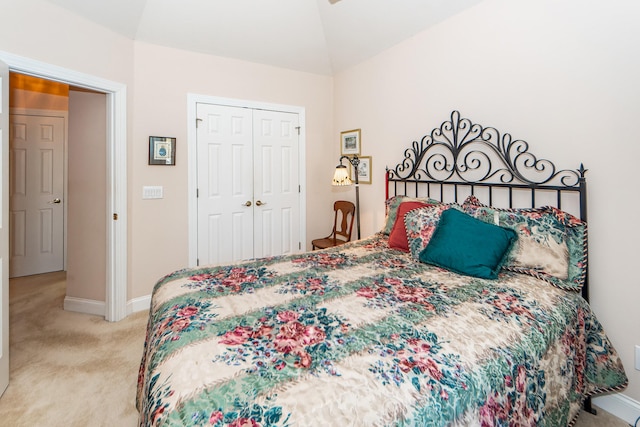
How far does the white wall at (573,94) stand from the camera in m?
1.79

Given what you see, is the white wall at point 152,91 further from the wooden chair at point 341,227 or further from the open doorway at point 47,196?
the wooden chair at point 341,227

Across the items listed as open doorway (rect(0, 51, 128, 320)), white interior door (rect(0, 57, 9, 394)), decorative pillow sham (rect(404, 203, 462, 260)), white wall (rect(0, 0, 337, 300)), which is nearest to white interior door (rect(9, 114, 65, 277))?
open doorway (rect(0, 51, 128, 320))

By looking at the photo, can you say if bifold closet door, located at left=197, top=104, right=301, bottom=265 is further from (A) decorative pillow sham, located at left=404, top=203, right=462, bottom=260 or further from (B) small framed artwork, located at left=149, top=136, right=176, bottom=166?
(A) decorative pillow sham, located at left=404, top=203, right=462, bottom=260

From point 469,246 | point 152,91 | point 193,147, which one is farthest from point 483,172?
point 152,91

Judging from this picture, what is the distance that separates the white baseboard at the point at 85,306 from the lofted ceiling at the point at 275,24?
2448 millimetres

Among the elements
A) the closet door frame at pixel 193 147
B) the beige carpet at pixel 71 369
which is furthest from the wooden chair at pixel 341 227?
the beige carpet at pixel 71 369

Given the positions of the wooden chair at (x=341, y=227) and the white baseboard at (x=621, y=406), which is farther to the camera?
the wooden chair at (x=341, y=227)

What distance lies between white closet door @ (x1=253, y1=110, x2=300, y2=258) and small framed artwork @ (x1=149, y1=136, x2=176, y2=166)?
2.80 ft

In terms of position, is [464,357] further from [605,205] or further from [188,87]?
[188,87]

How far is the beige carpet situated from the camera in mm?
1856

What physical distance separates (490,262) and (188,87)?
3.06 m

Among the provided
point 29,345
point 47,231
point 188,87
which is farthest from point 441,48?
point 47,231

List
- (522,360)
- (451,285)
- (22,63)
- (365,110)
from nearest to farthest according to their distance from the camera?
(522,360), (451,285), (22,63), (365,110)

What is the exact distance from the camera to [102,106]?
302cm
